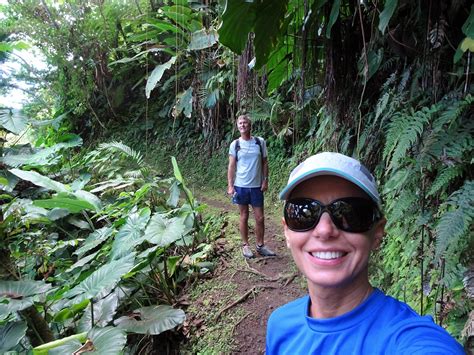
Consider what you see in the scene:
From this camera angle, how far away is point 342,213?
102cm

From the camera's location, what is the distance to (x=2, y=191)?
618cm

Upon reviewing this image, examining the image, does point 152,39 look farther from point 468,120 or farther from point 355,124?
point 468,120

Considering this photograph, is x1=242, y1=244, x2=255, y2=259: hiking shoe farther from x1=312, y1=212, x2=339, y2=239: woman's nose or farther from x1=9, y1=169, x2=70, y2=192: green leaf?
x1=312, y1=212, x2=339, y2=239: woman's nose

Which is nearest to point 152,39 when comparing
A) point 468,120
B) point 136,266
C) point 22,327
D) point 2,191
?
point 2,191

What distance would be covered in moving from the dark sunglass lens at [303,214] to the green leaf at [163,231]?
9.10ft

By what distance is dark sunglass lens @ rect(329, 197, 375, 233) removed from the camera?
1014mm

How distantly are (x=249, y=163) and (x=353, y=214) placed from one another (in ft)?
10.2

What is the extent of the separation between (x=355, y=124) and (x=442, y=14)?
126cm

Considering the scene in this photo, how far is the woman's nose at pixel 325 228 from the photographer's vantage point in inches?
40.3

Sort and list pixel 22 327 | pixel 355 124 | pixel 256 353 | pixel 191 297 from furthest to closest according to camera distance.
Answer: pixel 191 297, pixel 355 124, pixel 256 353, pixel 22 327

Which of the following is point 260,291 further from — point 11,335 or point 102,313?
point 11,335

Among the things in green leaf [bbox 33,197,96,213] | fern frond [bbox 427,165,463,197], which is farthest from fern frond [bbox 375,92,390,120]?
green leaf [bbox 33,197,96,213]

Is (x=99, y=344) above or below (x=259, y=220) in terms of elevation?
below

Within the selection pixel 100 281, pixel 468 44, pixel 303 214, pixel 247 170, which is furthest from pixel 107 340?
pixel 468 44
